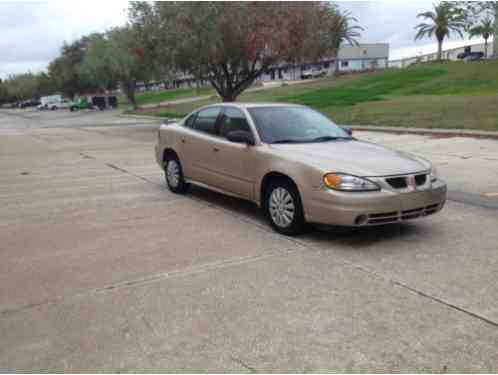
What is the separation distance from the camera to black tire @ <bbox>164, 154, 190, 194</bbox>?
8.21 metres

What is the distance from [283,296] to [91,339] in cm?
150

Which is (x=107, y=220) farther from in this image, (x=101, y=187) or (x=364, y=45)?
(x=364, y=45)

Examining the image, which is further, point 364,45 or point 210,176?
point 364,45

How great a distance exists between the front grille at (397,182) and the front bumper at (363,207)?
0.10 metres

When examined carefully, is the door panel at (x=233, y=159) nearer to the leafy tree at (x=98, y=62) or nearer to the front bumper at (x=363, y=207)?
the front bumper at (x=363, y=207)

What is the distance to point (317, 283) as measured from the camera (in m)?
4.46

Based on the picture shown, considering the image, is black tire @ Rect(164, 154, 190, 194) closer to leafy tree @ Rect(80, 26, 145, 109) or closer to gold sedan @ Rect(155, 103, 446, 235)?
gold sedan @ Rect(155, 103, 446, 235)

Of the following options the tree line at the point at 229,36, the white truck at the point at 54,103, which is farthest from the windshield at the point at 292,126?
the white truck at the point at 54,103

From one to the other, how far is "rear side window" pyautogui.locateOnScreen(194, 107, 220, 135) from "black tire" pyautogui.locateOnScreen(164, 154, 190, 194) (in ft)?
2.53

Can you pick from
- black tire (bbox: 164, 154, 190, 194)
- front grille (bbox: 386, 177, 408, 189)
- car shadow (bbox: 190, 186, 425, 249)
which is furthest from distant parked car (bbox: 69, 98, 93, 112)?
front grille (bbox: 386, 177, 408, 189)

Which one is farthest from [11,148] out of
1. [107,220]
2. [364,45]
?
[364,45]

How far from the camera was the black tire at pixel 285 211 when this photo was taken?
568cm

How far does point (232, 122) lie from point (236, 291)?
3218 mm

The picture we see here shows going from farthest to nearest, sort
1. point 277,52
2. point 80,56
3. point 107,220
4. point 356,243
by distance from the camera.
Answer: point 80,56 → point 277,52 → point 107,220 → point 356,243
